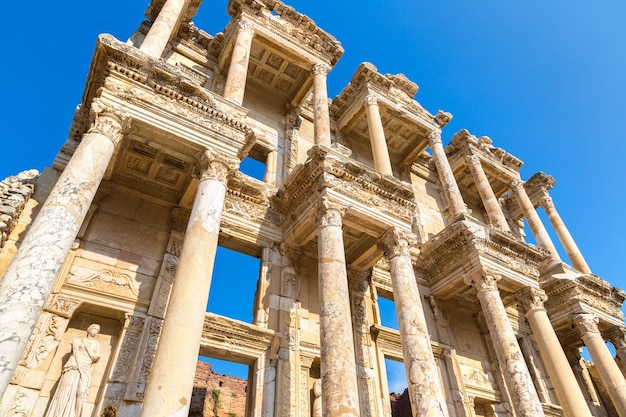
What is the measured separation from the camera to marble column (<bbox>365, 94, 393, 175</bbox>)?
1500 centimetres

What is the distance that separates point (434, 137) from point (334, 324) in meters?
12.6

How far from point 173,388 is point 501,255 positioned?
12260 millimetres

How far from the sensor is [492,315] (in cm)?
1315

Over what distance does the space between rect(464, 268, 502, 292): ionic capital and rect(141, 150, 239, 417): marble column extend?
8.96 meters

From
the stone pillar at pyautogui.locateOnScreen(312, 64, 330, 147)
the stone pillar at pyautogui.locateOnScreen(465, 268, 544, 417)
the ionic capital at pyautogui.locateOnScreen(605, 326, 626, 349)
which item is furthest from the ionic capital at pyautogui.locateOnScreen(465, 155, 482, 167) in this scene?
the ionic capital at pyautogui.locateOnScreen(605, 326, 626, 349)

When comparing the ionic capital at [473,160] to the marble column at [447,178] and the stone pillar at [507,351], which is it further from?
the stone pillar at [507,351]

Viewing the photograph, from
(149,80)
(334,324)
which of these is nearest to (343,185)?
(334,324)

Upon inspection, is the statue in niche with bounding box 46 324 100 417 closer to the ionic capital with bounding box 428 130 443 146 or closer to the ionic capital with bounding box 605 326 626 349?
the ionic capital with bounding box 428 130 443 146

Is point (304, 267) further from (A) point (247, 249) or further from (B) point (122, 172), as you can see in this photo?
(B) point (122, 172)

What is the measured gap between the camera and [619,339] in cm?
1742

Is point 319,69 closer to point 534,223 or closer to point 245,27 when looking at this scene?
point 245,27

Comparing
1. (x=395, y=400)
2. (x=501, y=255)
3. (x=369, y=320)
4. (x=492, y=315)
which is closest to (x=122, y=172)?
(x=369, y=320)

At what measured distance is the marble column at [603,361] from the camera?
14250mm

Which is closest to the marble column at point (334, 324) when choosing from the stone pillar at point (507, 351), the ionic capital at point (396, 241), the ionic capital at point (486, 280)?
the ionic capital at point (396, 241)
